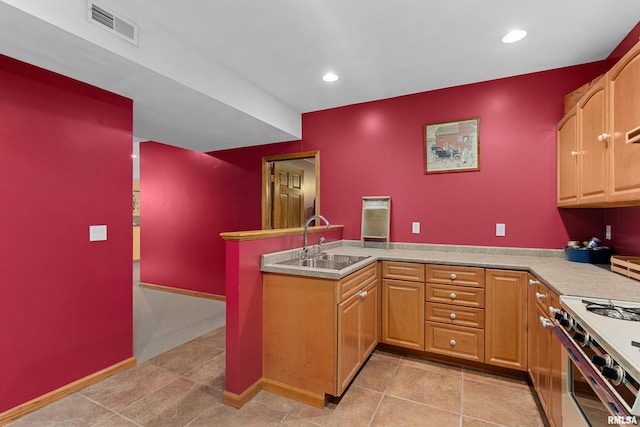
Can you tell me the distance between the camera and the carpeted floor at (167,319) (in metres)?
3.02

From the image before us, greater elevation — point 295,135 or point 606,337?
point 295,135

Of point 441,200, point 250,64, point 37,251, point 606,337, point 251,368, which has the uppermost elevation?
point 250,64

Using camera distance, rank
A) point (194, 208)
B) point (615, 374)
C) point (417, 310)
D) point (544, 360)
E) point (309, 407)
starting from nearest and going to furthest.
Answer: point (615, 374)
point (544, 360)
point (309, 407)
point (417, 310)
point (194, 208)

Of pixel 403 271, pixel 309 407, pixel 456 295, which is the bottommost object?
pixel 309 407

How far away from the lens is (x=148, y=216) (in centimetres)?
511

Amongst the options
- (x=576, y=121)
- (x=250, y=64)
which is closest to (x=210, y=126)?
(x=250, y=64)

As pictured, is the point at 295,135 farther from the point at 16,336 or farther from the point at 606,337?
the point at 606,337

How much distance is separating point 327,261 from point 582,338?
189cm

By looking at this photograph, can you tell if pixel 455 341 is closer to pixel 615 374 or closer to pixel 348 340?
pixel 348 340

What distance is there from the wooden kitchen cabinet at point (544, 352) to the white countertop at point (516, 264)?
0.35ft

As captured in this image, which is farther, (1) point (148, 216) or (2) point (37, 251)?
(1) point (148, 216)

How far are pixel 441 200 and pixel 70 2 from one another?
10.6 ft

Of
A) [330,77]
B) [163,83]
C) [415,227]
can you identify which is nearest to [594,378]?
[415,227]

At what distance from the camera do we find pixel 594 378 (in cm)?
106
